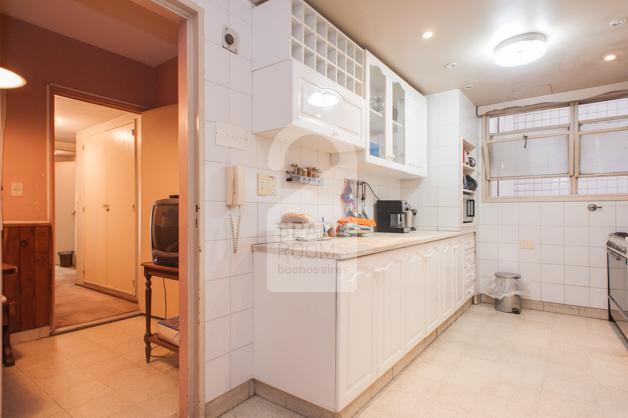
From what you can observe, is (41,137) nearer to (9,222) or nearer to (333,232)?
(9,222)

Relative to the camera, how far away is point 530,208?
12.0ft

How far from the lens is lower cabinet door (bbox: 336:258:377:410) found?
1564 millimetres

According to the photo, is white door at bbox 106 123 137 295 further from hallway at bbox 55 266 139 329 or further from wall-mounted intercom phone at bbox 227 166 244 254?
wall-mounted intercom phone at bbox 227 166 244 254

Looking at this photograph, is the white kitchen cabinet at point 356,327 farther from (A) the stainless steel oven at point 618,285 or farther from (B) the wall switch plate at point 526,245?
(B) the wall switch plate at point 526,245

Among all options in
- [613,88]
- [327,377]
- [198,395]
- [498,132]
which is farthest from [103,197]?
[613,88]

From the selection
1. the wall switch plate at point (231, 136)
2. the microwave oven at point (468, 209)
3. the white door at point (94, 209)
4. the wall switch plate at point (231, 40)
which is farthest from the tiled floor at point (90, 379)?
the microwave oven at point (468, 209)

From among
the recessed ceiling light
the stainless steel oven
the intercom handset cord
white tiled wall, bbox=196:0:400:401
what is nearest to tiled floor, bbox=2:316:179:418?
white tiled wall, bbox=196:0:400:401

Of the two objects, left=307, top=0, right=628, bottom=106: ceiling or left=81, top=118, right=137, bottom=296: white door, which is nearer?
left=307, top=0, right=628, bottom=106: ceiling

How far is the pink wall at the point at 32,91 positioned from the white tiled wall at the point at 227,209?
6.47 feet

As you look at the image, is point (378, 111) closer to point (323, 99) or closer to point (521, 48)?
point (323, 99)

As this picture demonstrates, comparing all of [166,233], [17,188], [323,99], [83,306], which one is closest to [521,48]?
[323,99]

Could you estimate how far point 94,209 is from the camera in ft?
14.5

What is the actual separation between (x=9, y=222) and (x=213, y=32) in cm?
235

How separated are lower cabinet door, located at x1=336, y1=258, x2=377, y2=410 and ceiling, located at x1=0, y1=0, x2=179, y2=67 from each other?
80.9 inches
